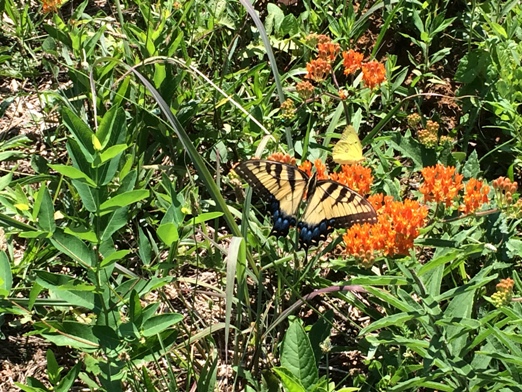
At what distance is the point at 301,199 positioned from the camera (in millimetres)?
3037

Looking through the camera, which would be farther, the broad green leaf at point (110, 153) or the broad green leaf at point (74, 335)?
the broad green leaf at point (74, 335)

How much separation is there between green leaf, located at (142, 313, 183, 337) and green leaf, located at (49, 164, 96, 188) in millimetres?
574

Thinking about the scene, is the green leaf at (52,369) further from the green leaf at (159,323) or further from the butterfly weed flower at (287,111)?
the butterfly weed flower at (287,111)

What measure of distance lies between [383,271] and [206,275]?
103cm

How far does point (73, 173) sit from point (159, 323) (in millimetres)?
687

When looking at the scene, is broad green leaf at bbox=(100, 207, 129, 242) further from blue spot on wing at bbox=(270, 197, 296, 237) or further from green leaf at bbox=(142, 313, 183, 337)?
blue spot on wing at bbox=(270, 197, 296, 237)

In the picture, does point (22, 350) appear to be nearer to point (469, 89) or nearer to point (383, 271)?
point (383, 271)

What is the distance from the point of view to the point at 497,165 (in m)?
4.05

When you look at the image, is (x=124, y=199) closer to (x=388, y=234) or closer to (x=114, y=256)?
(x=114, y=256)

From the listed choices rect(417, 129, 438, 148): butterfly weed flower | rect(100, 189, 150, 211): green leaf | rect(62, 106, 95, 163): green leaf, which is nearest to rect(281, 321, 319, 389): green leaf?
rect(100, 189, 150, 211): green leaf

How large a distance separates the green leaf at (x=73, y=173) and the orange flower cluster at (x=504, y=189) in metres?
1.62

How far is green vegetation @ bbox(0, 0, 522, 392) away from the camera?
2.64 metres

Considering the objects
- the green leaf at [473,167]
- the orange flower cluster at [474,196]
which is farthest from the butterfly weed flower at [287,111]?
the orange flower cluster at [474,196]

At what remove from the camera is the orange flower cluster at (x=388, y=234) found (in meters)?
2.65
